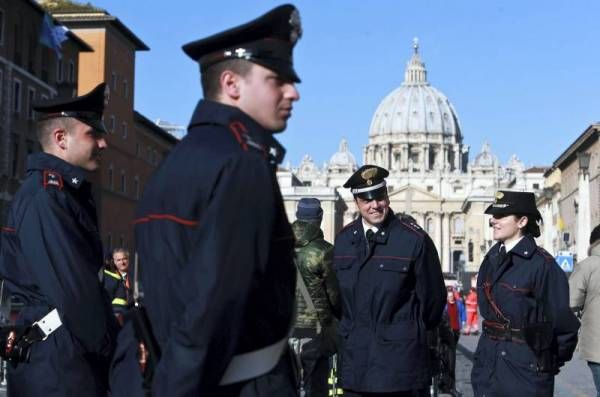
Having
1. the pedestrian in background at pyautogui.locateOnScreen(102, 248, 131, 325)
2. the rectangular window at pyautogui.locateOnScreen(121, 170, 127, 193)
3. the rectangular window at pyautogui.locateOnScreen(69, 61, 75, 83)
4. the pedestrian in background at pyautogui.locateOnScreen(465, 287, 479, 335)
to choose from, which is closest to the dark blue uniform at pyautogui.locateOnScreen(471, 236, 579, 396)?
the pedestrian in background at pyautogui.locateOnScreen(102, 248, 131, 325)

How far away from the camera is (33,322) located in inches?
219

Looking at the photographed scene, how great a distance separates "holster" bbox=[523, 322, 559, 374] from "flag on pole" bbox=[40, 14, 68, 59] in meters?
43.5

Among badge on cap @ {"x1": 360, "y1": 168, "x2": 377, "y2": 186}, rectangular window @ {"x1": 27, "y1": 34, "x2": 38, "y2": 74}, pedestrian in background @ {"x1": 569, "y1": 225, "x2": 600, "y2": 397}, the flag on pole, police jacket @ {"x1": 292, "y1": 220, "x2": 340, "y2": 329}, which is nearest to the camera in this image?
badge on cap @ {"x1": 360, "y1": 168, "x2": 377, "y2": 186}

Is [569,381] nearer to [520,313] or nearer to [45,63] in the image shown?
Result: [520,313]

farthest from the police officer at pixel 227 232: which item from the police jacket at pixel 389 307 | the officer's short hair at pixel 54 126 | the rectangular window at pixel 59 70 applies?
the rectangular window at pixel 59 70

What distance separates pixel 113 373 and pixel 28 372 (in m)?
1.67

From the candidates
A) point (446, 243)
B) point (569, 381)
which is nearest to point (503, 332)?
point (569, 381)

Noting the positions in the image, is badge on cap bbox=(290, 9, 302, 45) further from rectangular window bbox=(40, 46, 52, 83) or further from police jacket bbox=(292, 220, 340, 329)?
rectangular window bbox=(40, 46, 52, 83)

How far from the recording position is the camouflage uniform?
9328 mm

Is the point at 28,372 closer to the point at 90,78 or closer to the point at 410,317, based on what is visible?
the point at 410,317

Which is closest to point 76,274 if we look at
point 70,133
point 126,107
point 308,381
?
point 70,133

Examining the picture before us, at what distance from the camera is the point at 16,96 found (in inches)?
1857

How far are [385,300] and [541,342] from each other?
1001 millimetres

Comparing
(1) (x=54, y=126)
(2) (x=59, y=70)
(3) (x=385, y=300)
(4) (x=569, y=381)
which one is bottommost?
(4) (x=569, y=381)
